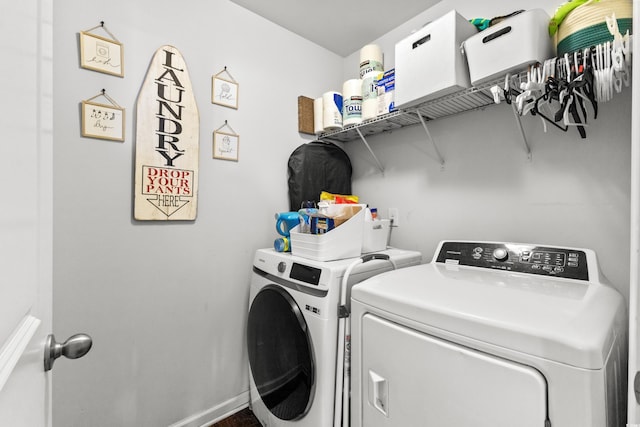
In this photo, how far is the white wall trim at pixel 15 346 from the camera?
0.30 meters

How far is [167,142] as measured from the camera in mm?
1451

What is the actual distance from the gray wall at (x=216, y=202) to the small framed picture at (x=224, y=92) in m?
0.04

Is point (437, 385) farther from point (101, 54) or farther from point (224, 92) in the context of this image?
point (101, 54)

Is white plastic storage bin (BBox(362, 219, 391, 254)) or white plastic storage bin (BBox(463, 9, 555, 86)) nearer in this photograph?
white plastic storage bin (BBox(463, 9, 555, 86))

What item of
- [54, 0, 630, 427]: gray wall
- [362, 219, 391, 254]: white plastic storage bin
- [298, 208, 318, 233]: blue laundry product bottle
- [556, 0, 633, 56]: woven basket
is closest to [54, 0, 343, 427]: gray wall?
[54, 0, 630, 427]: gray wall

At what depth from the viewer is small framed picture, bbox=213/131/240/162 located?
5.36 ft

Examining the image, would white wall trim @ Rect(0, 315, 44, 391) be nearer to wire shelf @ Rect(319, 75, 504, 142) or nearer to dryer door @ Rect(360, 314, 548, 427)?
dryer door @ Rect(360, 314, 548, 427)

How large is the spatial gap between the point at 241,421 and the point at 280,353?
67 centimetres

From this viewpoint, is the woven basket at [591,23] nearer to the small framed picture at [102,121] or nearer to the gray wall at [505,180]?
the gray wall at [505,180]

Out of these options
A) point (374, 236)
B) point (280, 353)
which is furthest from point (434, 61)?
point (280, 353)

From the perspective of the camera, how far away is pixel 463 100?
142cm

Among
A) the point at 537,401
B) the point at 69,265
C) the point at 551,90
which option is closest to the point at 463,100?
the point at 551,90

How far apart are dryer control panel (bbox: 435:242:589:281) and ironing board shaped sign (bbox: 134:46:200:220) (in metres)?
1.39

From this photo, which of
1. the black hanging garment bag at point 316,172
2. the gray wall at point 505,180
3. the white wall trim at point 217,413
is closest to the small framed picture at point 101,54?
the black hanging garment bag at point 316,172
